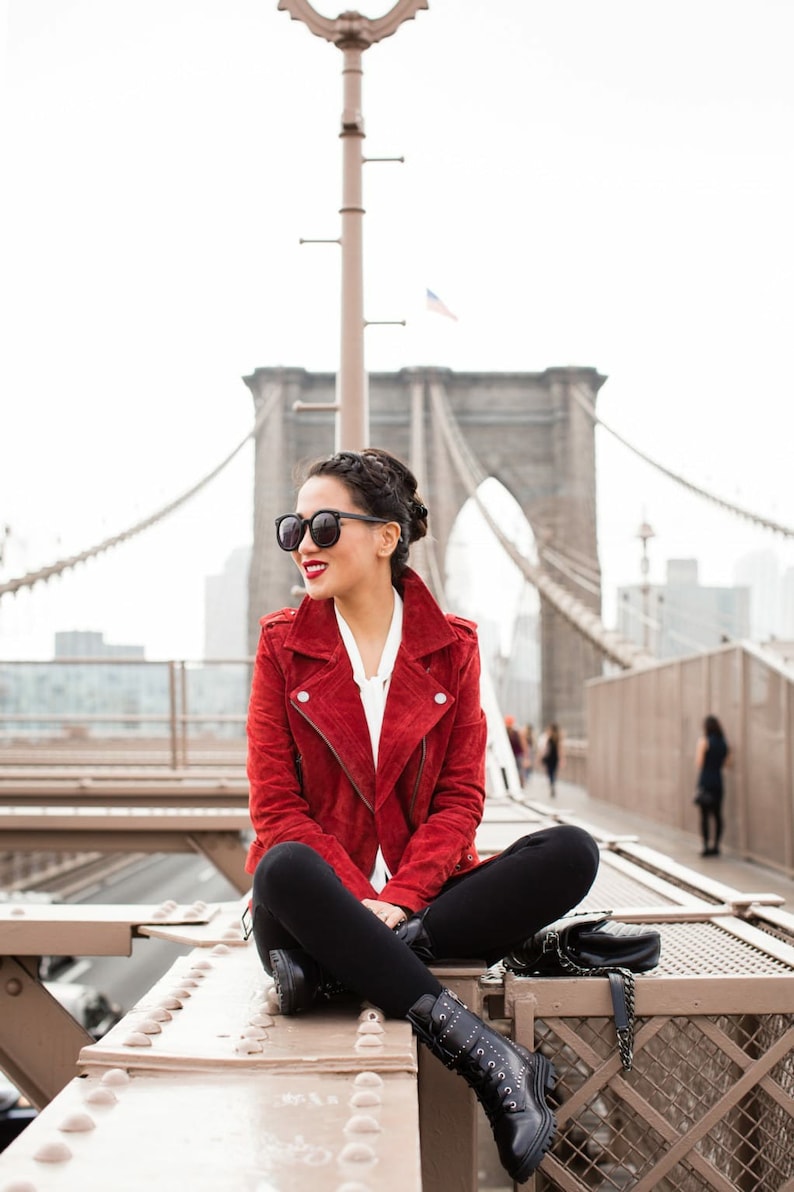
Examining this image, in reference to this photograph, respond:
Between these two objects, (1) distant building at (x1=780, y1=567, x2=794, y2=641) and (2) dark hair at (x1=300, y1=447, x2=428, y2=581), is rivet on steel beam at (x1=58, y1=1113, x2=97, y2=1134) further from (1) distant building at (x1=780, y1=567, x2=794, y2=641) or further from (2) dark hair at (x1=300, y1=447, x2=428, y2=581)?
(1) distant building at (x1=780, y1=567, x2=794, y2=641)

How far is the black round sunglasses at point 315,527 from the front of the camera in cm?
210

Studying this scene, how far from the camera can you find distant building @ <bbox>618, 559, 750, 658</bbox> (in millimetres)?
15969

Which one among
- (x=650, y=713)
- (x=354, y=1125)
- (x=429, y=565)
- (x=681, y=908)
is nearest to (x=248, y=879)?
(x=681, y=908)

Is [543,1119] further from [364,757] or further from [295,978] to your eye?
[364,757]

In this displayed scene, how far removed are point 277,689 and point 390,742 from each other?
0.68ft

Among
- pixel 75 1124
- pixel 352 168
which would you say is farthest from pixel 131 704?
pixel 75 1124

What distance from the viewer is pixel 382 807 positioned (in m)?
2.04

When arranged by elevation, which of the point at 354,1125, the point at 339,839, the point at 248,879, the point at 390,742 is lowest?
the point at 248,879

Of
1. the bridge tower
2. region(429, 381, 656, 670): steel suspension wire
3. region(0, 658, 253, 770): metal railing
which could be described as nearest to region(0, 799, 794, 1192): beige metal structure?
region(0, 658, 253, 770): metal railing

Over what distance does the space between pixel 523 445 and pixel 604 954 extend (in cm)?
2686

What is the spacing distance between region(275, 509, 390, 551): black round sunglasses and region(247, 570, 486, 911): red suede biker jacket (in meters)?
0.12

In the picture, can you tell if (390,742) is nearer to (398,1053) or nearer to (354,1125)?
(398,1053)

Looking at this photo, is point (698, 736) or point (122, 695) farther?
point (698, 736)

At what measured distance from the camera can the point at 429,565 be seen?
18.6 m
